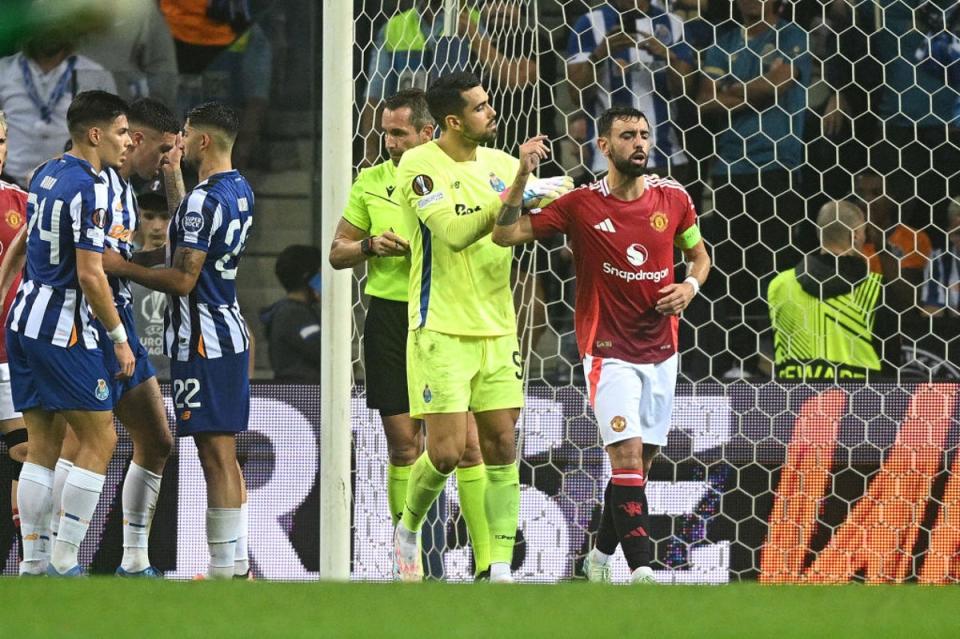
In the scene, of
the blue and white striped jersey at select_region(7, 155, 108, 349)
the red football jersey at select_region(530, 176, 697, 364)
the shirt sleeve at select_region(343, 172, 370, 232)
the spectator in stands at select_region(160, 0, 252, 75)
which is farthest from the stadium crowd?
the blue and white striped jersey at select_region(7, 155, 108, 349)

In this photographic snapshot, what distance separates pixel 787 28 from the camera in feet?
26.0

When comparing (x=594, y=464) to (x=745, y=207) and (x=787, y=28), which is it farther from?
(x=787, y=28)

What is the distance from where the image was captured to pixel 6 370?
707 centimetres

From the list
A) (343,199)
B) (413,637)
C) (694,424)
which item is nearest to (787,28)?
(694,424)

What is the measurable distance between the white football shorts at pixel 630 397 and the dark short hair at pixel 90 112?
6.31 feet

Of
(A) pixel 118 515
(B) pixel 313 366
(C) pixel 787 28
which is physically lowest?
(A) pixel 118 515

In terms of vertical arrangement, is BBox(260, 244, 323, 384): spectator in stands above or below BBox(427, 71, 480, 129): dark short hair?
below

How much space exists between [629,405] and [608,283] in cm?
48

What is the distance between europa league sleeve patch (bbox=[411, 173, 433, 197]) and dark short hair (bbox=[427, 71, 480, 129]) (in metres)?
0.23

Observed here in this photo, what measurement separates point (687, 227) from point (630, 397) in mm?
733

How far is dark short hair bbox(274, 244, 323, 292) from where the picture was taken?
852 cm

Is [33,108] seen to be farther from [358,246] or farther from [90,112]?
[358,246]

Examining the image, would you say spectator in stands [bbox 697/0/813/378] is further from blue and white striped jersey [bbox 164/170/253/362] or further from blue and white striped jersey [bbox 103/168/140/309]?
blue and white striped jersey [bbox 103/168/140/309]

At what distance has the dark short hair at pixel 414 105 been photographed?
256 inches
